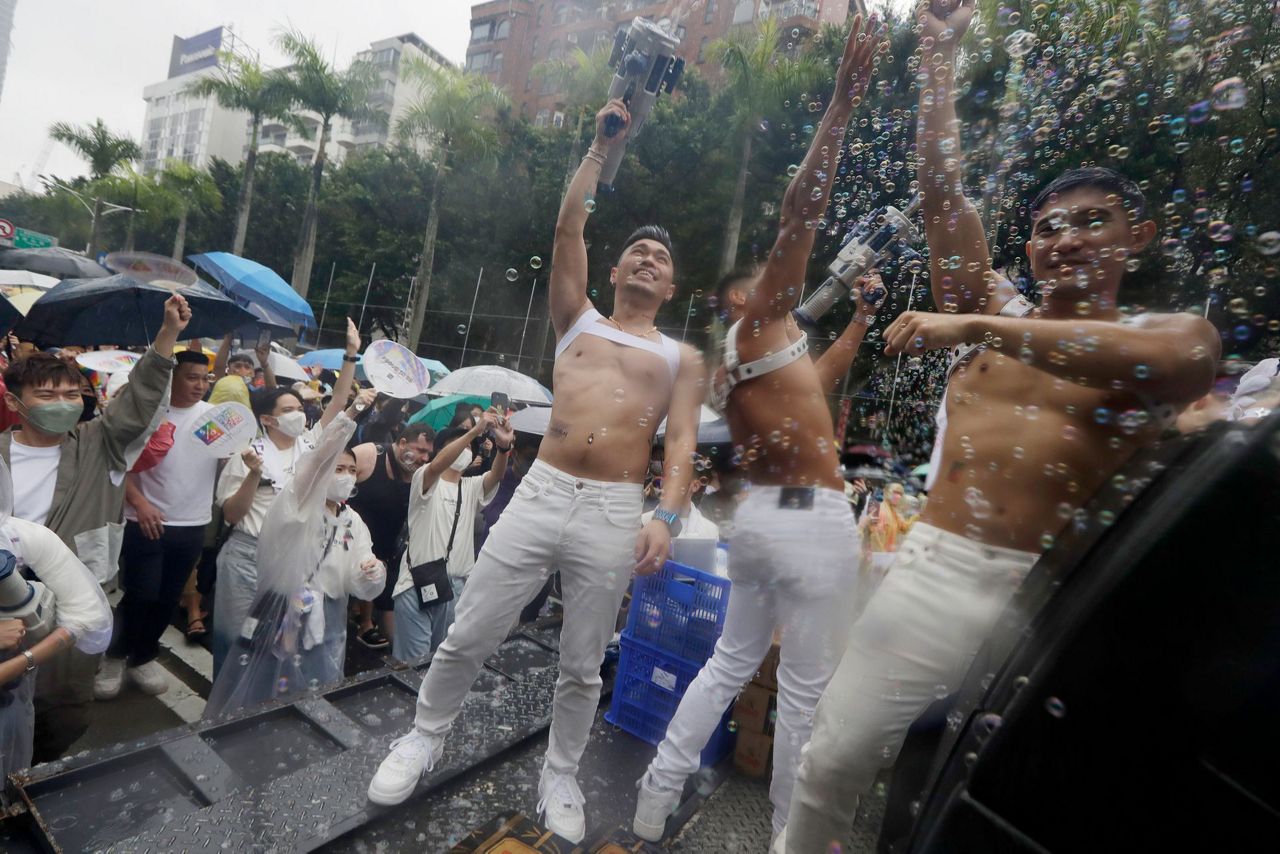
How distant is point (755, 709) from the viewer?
2.99 meters

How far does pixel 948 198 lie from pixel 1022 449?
0.57m

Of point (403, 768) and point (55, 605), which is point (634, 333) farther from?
point (55, 605)

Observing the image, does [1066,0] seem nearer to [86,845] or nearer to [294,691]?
[86,845]

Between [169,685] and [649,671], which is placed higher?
[649,671]

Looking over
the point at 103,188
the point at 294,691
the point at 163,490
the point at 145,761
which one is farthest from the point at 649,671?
the point at 103,188

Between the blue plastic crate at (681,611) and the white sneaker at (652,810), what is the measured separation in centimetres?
68

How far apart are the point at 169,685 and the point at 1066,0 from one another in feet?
17.1

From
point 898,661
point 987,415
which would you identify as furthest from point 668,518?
point 987,415

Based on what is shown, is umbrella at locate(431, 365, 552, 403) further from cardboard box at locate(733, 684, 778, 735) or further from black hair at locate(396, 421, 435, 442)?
cardboard box at locate(733, 684, 778, 735)

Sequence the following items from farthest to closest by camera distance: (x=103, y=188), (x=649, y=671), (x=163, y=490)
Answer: (x=103, y=188) < (x=163, y=490) < (x=649, y=671)

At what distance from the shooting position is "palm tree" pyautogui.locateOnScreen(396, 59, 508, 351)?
12.9 m

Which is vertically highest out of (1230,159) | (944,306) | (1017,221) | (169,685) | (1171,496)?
(1230,159)

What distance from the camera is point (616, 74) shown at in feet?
7.14

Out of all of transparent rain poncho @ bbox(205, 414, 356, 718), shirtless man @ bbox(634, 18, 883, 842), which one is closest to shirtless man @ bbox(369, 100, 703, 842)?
shirtless man @ bbox(634, 18, 883, 842)
